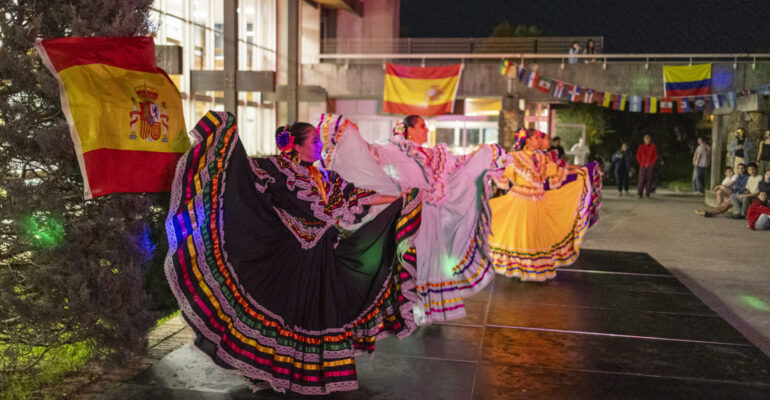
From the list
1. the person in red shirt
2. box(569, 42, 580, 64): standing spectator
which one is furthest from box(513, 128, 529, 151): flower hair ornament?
box(569, 42, 580, 64): standing spectator

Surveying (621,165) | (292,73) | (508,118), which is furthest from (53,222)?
(621,165)

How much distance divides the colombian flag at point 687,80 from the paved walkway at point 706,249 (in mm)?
3081

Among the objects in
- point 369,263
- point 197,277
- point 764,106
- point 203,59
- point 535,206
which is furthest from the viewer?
point 764,106

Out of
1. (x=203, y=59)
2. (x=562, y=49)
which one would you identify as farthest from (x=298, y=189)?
(x=562, y=49)

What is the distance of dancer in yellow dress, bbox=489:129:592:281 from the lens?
729 cm

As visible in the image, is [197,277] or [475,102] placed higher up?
[475,102]

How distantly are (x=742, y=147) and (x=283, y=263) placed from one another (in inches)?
599

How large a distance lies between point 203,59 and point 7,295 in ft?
34.7

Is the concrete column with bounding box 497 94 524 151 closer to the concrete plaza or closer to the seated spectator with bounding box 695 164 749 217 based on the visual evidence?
the seated spectator with bounding box 695 164 749 217

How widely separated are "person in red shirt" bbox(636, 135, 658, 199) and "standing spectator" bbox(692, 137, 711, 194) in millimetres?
1374

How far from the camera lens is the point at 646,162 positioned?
18.1 meters

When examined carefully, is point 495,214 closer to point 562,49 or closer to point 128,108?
point 128,108

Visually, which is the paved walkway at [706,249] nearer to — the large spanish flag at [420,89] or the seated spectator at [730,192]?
the seated spectator at [730,192]

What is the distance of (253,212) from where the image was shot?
3676 mm
